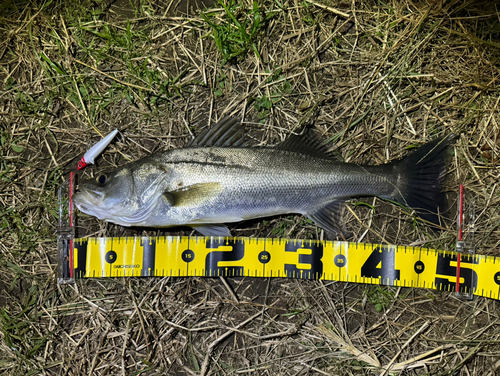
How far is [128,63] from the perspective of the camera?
11.1 feet

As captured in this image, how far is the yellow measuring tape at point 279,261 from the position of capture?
10.3ft

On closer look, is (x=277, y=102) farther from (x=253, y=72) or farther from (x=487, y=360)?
(x=487, y=360)

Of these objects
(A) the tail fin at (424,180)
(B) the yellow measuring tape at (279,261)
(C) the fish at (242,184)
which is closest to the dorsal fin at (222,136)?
(C) the fish at (242,184)

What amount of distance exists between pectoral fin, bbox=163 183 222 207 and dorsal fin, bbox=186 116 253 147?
46 centimetres

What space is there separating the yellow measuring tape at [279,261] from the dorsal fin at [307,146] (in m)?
0.91

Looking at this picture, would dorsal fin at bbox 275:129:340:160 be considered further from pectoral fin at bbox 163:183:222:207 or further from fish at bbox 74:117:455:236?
pectoral fin at bbox 163:183:222:207

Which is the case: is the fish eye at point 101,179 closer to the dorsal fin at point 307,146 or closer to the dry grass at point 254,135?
the dry grass at point 254,135

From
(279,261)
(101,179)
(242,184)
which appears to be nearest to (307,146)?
(242,184)

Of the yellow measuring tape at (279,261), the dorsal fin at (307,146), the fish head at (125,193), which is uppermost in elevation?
the dorsal fin at (307,146)

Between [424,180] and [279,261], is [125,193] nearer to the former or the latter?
[279,261]

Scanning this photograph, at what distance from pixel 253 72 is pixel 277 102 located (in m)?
0.42

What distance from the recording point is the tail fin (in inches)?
123

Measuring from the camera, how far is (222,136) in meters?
3.11

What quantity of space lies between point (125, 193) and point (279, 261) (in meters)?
1.63
